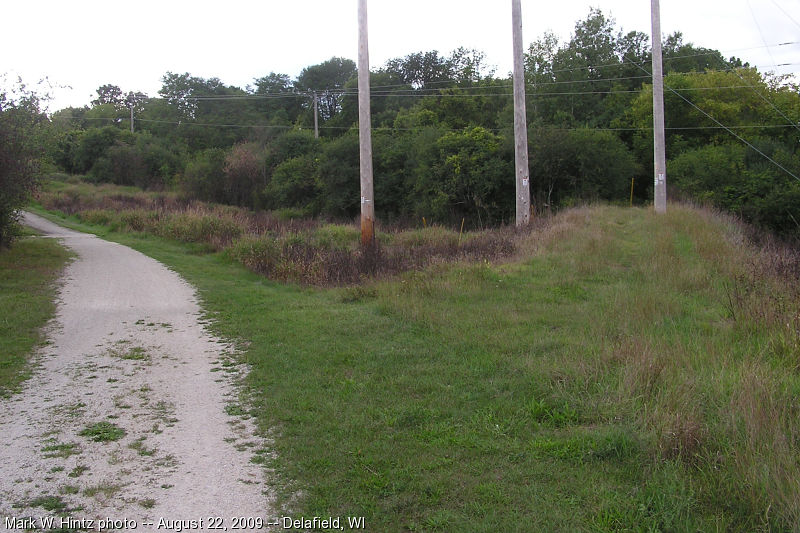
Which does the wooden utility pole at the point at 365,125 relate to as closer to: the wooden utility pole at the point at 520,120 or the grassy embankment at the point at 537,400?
the grassy embankment at the point at 537,400

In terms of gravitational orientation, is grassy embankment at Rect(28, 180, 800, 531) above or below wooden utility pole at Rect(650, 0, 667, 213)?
below

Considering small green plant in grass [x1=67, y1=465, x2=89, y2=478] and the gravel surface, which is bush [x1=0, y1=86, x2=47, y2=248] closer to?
the gravel surface

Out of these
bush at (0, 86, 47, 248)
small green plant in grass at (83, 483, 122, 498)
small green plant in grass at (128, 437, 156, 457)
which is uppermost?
bush at (0, 86, 47, 248)

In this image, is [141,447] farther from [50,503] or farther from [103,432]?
[50,503]

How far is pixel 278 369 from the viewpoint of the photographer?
269 inches

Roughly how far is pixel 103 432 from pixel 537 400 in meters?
3.58

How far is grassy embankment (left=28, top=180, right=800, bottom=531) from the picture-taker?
12.1 feet

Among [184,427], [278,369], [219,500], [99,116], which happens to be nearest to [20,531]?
[219,500]

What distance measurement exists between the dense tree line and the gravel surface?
1251 centimetres

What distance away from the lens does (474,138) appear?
35.2 metres

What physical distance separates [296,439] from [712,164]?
31378 mm

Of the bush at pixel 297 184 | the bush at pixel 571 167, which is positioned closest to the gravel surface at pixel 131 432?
the bush at pixel 571 167

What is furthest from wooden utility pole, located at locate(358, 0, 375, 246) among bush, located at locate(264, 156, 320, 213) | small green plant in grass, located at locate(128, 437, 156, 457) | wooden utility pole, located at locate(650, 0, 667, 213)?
bush, located at locate(264, 156, 320, 213)

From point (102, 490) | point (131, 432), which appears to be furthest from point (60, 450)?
point (102, 490)
